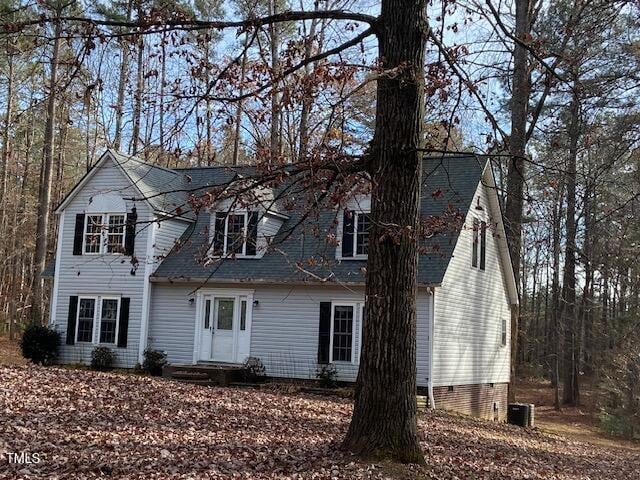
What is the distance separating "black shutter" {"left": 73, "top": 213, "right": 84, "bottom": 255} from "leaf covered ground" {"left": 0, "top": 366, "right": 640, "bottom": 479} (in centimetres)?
638

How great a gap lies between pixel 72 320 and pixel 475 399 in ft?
39.9

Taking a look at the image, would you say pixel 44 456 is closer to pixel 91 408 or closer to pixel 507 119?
pixel 91 408

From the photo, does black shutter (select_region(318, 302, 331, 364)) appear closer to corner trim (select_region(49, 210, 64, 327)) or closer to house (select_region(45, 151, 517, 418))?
house (select_region(45, 151, 517, 418))

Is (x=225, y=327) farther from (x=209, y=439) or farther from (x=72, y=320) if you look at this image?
(x=209, y=439)

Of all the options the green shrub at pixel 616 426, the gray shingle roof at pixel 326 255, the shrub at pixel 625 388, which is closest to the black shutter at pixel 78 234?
the gray shingle roof at pixel 326 255

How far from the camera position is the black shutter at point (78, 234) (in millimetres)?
19938

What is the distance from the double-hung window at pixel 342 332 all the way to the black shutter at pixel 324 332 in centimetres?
11

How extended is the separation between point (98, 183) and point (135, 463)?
15.0 meters

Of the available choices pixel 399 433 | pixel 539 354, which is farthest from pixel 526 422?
pixel 539 354

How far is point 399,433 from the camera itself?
709cm

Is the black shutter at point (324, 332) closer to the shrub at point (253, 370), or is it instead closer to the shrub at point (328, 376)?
the shrub at point (328, 376)

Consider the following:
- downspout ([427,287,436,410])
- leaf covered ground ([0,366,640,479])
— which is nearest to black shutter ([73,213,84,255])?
leaf covered ground ([0,366,640,479])

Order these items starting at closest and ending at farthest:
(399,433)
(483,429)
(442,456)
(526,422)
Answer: (399,433), (442,456), (483,429), (526,422)

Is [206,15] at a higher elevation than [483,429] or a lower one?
higher
